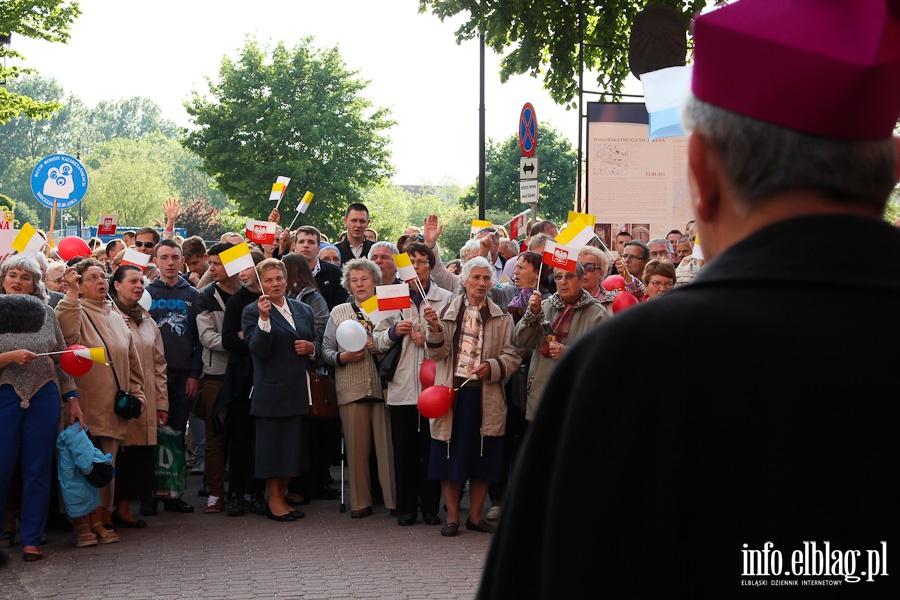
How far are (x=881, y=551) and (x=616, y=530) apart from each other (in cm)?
35

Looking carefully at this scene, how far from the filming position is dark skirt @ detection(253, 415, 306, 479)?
10.5 meters

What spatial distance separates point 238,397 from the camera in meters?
10.9

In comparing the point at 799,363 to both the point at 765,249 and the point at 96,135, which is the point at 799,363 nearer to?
the point at 765,249

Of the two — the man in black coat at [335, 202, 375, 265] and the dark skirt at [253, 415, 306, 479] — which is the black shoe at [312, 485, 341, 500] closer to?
the dark skirt at [253, 415, 306, 479]

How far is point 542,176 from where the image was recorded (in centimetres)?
7069

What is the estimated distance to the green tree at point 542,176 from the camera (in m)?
69.3

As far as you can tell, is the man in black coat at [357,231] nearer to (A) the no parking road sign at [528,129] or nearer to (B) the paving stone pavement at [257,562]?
(B) the paving stone pavement at [257,562]

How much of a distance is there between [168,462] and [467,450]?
2.70 meters

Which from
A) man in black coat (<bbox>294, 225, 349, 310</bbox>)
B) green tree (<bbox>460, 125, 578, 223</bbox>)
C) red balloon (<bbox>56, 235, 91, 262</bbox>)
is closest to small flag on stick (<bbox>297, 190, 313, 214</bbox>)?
man in black coat (<bbox>294, 225, 349, 310</bbox>)

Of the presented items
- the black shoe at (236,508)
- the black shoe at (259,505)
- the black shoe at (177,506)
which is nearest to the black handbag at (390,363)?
the black shoe at (259,505)

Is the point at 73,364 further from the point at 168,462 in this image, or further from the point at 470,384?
the point at 470,384

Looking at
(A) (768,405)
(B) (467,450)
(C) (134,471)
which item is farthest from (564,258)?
(A) (768,405)

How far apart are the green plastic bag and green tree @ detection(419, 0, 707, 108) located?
334 inches

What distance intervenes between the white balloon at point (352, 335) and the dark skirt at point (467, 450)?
1.00 metres
